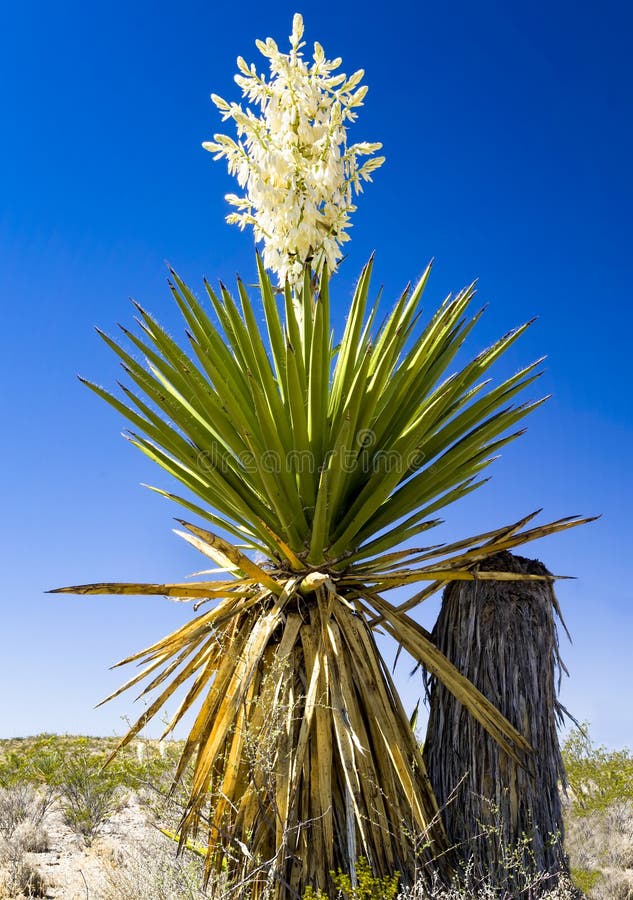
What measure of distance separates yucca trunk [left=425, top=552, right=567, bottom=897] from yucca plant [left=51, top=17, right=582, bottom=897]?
0.12 meters

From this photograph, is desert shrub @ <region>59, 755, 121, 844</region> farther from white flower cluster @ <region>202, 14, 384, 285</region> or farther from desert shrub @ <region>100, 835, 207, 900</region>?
white flower cluster @ <region>202, 14, 384, 285</region>

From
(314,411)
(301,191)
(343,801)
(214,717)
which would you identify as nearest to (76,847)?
(214,717)

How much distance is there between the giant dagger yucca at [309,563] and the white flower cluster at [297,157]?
0.25 metres

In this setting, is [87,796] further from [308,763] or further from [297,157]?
[297,157]

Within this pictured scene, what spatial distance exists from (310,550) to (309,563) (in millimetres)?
101

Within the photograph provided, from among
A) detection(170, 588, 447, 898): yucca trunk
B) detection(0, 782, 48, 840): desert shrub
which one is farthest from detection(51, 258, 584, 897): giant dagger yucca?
detection(0, 782, 48, 840): desert shrub

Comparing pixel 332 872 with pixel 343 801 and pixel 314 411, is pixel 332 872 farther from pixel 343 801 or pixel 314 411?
pixel 314 411

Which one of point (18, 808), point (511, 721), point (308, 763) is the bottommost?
point (18, 808)

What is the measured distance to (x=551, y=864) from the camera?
337cm

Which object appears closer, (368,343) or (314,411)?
(314,411)

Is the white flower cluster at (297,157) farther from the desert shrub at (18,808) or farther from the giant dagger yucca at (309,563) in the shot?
the desert shrub at (18,808)

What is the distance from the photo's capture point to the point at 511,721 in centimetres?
354

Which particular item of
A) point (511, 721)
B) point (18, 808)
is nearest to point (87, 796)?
point (18, 808)

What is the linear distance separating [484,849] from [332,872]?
0.77 m
